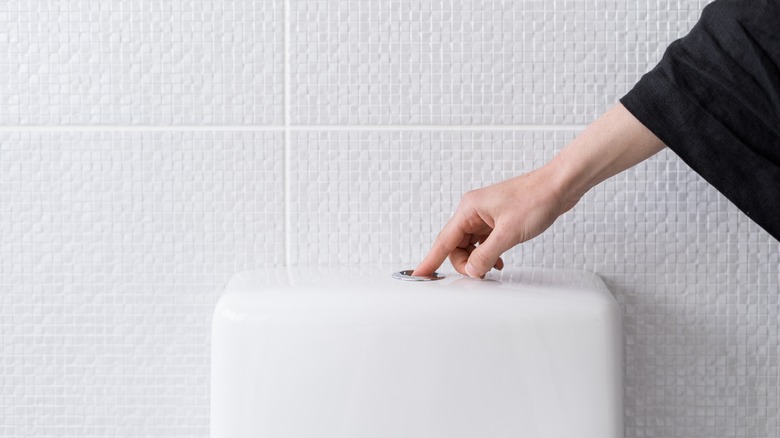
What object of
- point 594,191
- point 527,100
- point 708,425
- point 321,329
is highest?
point 527,100

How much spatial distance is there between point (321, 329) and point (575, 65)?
412 mm

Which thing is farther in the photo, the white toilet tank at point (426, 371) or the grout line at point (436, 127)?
the grout line at point (436, 127)

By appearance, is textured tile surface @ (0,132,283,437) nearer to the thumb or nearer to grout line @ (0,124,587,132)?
grout line @ (0,124,587,132)

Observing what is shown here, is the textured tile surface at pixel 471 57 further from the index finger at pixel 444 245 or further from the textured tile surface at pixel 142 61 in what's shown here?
the index finger at pixel 444 245

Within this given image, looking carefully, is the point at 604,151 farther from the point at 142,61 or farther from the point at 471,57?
the point at 142,61

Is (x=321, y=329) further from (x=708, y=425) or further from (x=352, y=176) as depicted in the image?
(x=708, y=425)

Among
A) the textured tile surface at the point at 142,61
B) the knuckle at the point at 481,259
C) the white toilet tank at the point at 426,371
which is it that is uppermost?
the textured tile surface at the point at 142,61

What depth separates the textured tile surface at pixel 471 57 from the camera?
80cm

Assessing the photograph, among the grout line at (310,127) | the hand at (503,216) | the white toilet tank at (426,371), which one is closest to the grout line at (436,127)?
the grout line at (310,127)

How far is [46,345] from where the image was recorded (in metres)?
0.84

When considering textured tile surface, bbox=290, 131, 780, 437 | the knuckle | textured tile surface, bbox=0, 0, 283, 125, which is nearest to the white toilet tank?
the knuckle

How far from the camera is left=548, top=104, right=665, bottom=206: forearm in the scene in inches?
26.0

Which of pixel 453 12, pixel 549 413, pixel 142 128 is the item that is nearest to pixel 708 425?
pixel 549 413

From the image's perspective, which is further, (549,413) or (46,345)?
(46,345)
